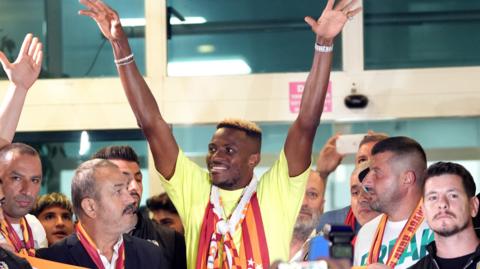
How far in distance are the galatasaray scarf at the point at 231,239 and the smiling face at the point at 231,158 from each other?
119 mm

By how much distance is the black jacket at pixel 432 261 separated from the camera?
4.22 metres

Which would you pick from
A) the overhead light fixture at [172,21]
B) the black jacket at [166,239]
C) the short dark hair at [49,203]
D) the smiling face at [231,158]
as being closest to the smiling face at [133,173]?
the black jacket at [166,239]

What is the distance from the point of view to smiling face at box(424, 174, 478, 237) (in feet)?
14.2

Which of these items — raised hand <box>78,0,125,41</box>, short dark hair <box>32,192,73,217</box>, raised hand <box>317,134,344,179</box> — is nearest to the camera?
raised hand <box>78,0,125,41</box>

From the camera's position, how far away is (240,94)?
7996mm

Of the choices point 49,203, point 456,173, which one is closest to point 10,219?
point 49,203

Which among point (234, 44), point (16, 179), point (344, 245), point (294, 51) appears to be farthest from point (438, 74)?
point (344, 245)

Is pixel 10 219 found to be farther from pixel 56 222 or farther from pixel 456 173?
pixel 456 173

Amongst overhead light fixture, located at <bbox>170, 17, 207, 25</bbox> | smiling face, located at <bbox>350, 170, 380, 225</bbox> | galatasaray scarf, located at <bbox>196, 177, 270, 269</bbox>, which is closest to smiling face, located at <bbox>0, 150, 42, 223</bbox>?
galatasaray scarf, located at <bbox>196, 177, 270, 269</bbox>

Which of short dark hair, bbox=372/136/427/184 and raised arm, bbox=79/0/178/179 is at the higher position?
raised arm, bbox=79/0/178/179

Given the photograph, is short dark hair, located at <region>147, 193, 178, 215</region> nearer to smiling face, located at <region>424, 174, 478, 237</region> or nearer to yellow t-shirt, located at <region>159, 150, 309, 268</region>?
yellow t-shirt, located at <region>159, 150, 309, 268</region>

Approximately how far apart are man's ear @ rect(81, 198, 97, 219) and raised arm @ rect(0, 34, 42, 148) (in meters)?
0.57

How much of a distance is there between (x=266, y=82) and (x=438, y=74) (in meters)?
1.38

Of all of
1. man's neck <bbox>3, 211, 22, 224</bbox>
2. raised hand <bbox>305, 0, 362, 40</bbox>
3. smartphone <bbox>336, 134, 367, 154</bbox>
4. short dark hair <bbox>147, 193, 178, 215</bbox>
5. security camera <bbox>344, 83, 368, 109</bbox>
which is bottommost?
short dark hair <bbox>147, 193, 178, 215</bbox>
